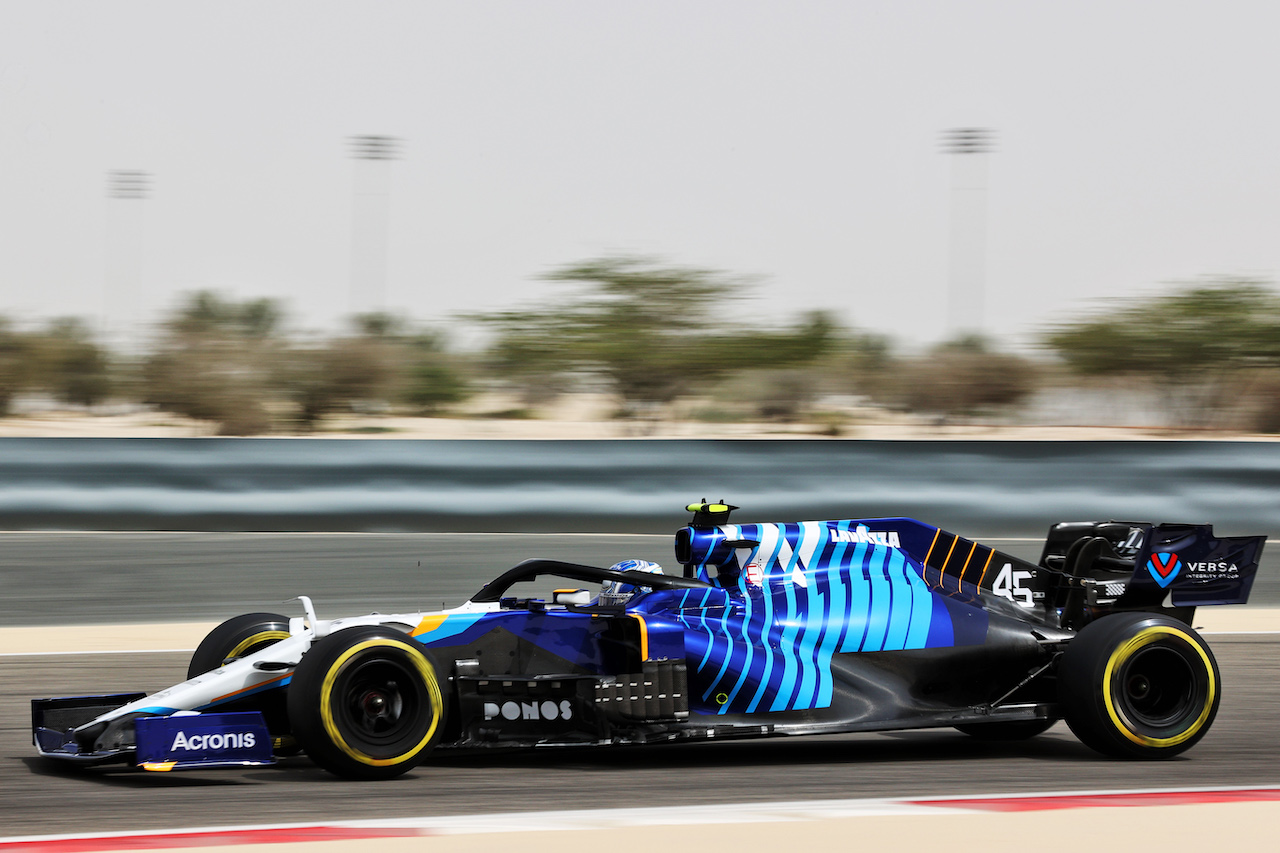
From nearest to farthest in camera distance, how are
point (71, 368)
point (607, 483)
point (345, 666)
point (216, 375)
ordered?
point (345, 666) < point (607, 483) < point (216, 375) < point (71, 368)

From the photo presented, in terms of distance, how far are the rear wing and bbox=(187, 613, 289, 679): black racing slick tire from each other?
372 centimetres

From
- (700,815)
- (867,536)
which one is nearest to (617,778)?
(700,815)

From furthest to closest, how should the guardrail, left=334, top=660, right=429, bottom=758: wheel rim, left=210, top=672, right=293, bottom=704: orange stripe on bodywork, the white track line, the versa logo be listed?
1. the guardrail
2. the versa logo
3. left=210, top=672, right=293, bottom=704: orange stripe on bodywork
4. left=334, top=660, right=429, bottom=758: wheel rim
5. the white track line

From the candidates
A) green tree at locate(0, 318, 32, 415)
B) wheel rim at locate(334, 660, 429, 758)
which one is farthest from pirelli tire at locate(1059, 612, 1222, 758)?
green tree at locate(0, 318, 32, 415)

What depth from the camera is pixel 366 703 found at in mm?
5391

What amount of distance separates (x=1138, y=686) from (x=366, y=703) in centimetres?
336

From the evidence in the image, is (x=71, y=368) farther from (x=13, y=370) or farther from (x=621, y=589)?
(x=621, y=589)

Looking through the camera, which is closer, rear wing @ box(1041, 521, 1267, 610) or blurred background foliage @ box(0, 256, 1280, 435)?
rear wing @ box(1041, 521, 1267, 610)

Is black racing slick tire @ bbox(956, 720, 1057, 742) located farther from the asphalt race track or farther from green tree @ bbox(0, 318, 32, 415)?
green tree @ bbox(0, 318, 32, 415)

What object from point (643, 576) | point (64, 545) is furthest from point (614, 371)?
point (643, 576)

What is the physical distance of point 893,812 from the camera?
4879 millimetres

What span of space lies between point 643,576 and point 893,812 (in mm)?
1699

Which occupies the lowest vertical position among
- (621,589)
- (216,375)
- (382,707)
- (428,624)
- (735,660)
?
(382,707)

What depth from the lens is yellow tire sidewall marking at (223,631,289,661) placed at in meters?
6.20
